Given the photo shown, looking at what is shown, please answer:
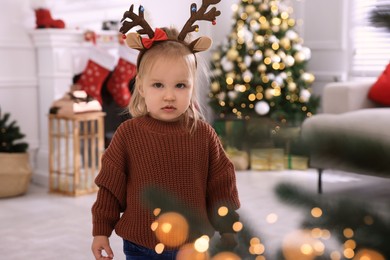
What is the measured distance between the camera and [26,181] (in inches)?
148

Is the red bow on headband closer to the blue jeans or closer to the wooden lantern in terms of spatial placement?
the blue jeans

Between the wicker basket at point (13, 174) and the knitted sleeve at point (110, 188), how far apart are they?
8.15ft

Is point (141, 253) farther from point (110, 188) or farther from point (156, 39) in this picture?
point (156, 39)

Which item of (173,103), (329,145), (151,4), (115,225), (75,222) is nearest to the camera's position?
(329,145)

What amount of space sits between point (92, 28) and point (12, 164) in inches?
55.1

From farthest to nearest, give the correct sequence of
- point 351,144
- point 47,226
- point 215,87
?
point 215,87 → point 47,226 → point 351,144

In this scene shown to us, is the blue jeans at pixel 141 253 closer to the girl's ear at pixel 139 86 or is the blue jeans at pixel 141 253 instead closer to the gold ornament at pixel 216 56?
the girl's ear at pixel 139 86

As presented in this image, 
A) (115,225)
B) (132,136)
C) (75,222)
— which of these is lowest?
(75,222)

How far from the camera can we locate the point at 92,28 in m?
4.54

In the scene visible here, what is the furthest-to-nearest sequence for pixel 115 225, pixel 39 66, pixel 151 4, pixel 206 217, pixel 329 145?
pixel 151 4 → pixel 39 66 → pixel 115 225 → pixel 206 217 → pixel 329 145

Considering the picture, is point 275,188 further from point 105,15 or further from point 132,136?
point 105,15

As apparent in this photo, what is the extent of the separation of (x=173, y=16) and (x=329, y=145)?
190 inches

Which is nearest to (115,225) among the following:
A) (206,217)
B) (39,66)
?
(206,217)

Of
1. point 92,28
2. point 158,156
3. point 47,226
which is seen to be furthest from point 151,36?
point 92,28
